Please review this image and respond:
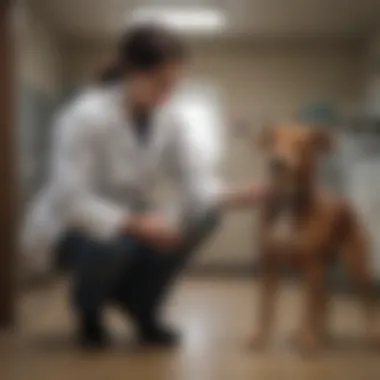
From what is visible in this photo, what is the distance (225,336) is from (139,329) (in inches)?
4.5

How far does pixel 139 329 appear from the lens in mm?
1146

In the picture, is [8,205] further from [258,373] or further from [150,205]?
[258,373]

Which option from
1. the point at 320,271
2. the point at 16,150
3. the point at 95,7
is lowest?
the point at 320,271

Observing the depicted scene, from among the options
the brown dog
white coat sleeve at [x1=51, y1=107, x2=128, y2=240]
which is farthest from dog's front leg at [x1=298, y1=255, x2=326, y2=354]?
white coat sleeve at [x1=51, y1=107, x2=128, y2=240]

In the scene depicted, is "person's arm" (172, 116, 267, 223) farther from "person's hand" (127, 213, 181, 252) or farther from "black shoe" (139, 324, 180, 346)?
"black shoe" (139, 324, 180, 346)

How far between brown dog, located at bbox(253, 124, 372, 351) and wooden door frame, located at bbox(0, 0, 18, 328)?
0.32 m

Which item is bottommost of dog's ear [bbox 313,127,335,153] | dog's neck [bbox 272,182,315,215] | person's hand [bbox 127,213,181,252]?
person's hand [bbox 127,213,181,252]

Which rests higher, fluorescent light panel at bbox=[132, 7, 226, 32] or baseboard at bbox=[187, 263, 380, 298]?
fluorescent light panel at bbox=[132, 7, 226, 32]

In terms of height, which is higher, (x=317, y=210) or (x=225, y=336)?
(x=317, y=210)

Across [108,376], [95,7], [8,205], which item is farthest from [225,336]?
[95,7]

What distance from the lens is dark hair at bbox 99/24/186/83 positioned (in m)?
1.04

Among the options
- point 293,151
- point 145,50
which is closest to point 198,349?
point 293,151

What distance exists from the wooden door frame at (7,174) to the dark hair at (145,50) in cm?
17

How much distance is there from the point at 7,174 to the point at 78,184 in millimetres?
143
